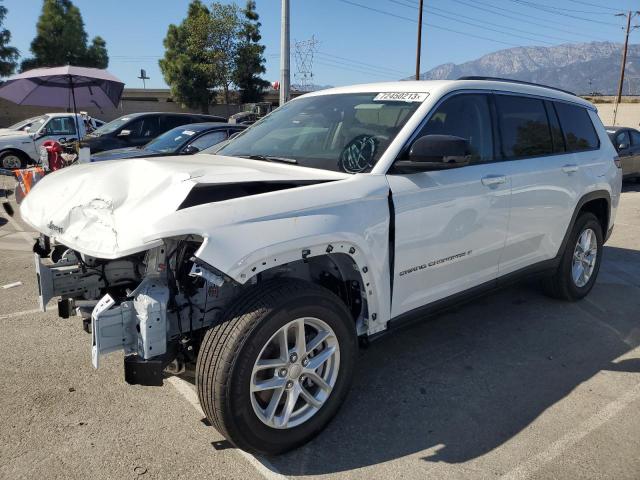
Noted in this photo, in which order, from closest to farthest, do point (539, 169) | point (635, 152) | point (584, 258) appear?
1. point (539, 169)
2. point (584, 258)
3. point (635, 152)

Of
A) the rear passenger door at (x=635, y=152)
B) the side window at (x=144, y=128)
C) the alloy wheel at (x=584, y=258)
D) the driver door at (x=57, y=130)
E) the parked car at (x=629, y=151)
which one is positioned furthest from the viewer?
the driver door at (x=57, y=130)

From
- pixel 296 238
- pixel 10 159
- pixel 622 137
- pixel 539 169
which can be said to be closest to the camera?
pixel 296 238

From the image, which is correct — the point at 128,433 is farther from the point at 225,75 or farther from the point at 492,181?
the point at 225,75

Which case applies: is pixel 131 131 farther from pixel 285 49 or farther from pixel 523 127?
pixel 523 127

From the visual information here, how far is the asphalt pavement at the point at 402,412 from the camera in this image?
2.65m

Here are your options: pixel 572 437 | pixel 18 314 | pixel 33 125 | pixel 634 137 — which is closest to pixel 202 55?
pixel 33 125

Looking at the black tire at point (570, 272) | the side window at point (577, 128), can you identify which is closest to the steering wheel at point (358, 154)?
the side window at point (577, 128)

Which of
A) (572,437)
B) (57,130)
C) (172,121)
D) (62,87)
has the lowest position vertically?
(572,437)

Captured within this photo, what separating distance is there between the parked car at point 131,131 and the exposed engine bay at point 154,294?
9.31 m

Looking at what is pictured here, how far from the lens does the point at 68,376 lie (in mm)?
3469

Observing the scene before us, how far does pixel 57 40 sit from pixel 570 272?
3742cm

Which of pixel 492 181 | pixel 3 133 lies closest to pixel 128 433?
pixel 492 181

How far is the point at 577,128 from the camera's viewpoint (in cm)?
479

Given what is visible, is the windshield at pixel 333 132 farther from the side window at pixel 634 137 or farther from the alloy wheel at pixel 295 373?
the side window at pixel 634 137
